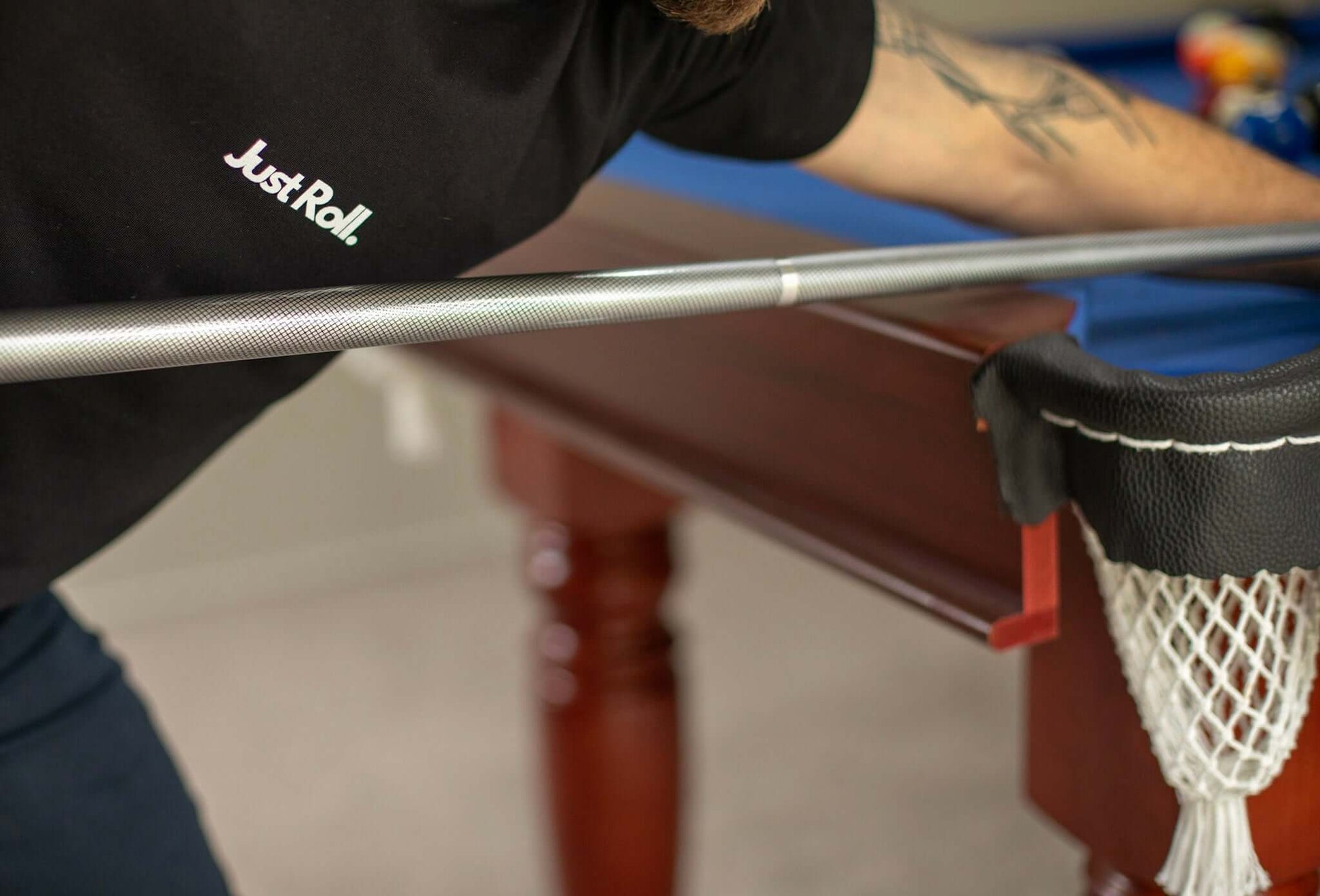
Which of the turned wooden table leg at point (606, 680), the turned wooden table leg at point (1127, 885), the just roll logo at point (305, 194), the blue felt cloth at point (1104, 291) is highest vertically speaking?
the just roll logo at point (305, 194)

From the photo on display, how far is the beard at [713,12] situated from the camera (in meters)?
0.67

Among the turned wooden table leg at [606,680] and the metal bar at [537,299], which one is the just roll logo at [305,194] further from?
the turned wooden table leg at [606,680]

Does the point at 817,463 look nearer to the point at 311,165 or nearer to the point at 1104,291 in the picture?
the point at 1104,291

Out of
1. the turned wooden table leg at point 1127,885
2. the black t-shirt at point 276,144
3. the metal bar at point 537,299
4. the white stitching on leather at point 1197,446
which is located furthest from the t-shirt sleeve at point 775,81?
the turned wooden table leg at point 1127,885

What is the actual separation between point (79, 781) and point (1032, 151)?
2.35 ft

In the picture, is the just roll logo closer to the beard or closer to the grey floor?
the beard

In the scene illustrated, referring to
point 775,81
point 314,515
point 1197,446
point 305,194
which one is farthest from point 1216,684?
point 314,515

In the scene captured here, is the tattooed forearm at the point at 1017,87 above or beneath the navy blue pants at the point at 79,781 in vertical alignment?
above

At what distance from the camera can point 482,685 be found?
2350 millimetres

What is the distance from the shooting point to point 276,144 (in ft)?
2.24

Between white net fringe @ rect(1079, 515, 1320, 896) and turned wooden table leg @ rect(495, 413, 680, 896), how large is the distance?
73cm

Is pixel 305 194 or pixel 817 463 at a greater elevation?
pixel 305 194

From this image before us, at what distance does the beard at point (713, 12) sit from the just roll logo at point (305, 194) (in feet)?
0.60

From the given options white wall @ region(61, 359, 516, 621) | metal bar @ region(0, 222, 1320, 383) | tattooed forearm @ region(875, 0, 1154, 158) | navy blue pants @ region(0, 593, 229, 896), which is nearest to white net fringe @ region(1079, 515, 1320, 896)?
metal bar @ region(0, 222, 1320, 383)
